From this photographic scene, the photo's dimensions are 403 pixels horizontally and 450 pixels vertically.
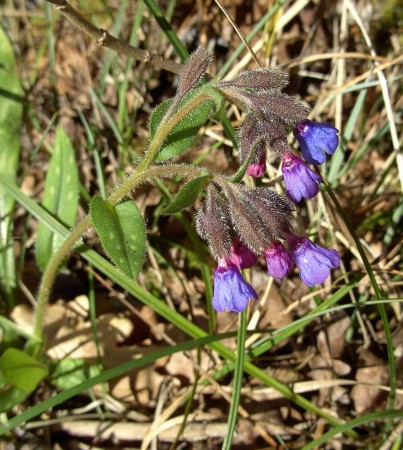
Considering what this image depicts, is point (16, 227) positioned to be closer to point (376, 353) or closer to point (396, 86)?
point (376, 353)

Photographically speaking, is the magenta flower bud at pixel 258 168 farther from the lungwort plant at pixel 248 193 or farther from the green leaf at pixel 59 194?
the green leaf at pixel 59 194

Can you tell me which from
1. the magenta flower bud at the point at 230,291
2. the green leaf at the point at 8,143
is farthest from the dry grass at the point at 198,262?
the magenta flower bud at the point at 230,291

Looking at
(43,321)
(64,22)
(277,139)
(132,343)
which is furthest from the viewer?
(64,22)

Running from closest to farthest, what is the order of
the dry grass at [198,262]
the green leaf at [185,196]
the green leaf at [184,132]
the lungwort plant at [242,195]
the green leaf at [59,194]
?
the green leaf at [185,196] < the lungwort plant at [242,195] < the green leaf at [184,132] < the dry grass at [198,262] < the green leaf at [59,194]

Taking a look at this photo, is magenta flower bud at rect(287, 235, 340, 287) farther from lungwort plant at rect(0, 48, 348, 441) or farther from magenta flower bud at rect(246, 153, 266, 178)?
magenta flower bud at rect(246, 153, 266, 178)

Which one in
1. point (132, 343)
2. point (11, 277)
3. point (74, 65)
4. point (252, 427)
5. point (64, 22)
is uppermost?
point (64, 22)

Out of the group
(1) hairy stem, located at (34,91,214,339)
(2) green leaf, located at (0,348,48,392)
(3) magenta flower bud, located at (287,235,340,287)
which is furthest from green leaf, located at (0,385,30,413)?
(3) magenta flower bud, located at (287,235,340,287)

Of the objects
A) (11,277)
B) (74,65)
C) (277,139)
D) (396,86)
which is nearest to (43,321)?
(11,277)
